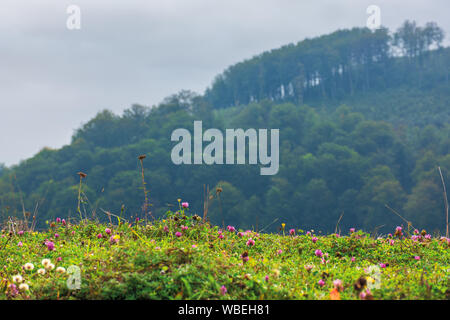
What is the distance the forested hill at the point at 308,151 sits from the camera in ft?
147

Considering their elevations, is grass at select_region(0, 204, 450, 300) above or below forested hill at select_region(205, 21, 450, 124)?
below

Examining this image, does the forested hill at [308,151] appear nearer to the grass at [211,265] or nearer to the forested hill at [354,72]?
the forested hill at [354,72]

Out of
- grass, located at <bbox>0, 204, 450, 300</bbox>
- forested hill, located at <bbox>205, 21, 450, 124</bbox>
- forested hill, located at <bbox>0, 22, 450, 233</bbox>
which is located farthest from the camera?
forested hill, located at <bbox>205, 21, 450, 124</bbox>

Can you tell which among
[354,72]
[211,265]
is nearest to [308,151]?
[354,72]

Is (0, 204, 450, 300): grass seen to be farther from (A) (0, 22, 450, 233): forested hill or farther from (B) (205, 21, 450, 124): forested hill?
(B) (205, 21, 450, 124): forested hill

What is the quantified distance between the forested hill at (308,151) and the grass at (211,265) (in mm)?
28461

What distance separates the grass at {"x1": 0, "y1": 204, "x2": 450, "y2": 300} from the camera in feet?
10.2

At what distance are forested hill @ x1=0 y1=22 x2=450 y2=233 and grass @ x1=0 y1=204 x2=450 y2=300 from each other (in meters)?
28.5

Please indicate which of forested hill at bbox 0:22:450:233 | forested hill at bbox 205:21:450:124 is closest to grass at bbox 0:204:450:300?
forested hill at bbox 0:22:450:233

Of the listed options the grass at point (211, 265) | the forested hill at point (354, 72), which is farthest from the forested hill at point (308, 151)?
the grass at point (211, 265)
